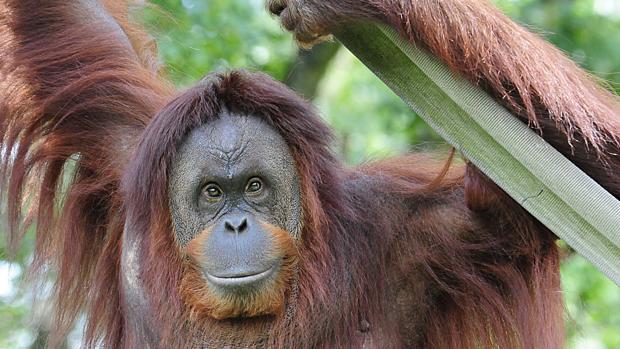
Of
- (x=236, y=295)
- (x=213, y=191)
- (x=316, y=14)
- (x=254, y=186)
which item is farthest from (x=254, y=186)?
(x=316, y=14)

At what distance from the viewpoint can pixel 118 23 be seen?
4844mm

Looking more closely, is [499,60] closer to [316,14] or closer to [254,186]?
[316,14]

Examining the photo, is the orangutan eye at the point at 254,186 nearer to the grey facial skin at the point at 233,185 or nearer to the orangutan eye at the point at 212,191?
the grey facial skin at the point at 233,185

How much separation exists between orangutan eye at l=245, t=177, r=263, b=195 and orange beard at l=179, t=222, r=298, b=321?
0.51ft

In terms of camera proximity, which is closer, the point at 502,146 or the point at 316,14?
the point at 502,146

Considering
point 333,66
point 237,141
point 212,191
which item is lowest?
point 333,66

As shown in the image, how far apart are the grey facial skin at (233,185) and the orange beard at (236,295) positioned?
39 mm

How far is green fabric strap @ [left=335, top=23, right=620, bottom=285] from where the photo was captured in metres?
2.86

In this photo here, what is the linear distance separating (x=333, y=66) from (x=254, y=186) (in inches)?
171

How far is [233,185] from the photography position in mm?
3670

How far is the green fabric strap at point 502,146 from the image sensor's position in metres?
2.86

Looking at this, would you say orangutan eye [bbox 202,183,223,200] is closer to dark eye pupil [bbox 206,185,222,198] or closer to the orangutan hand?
dark eye pupil [bbox 206,185,222,198]

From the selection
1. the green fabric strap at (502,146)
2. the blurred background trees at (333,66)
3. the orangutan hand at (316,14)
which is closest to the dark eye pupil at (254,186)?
the orangutan hand at (316,14)

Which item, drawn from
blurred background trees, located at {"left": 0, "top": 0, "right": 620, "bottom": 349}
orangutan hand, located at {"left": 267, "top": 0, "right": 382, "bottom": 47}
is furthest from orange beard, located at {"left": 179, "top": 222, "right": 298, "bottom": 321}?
blurred background trees, located at {"left": 0, "top": 0, "right": 620, "bottom": 349}
